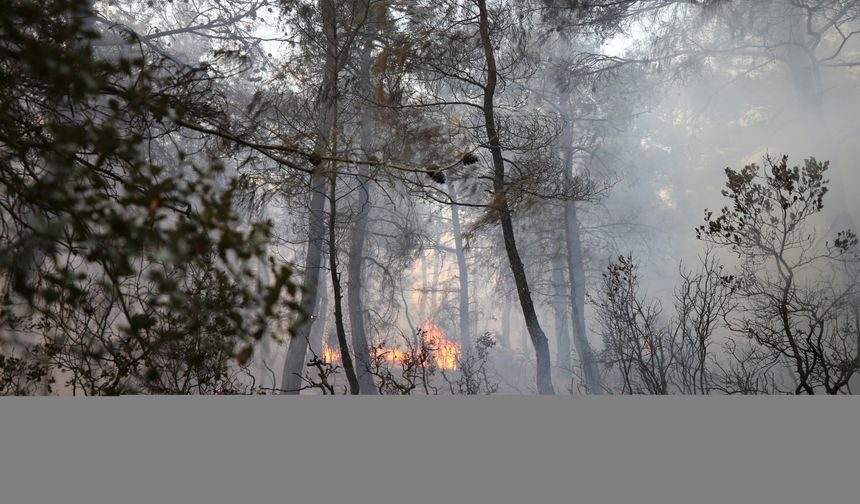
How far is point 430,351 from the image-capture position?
11.1 feet

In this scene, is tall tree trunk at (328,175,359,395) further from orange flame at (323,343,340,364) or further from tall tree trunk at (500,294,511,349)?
tall tree trunk at (500,294,511,349)

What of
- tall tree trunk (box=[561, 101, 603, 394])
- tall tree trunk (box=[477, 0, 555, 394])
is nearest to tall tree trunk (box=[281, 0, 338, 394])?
tall tree trunk (box=[477, 0, 555, 394])

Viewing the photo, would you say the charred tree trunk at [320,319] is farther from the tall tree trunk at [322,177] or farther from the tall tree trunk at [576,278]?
the tall tree trunk at [576,278]

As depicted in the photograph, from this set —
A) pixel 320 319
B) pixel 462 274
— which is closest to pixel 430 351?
pixel 462 274

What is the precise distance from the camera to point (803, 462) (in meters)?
1.54

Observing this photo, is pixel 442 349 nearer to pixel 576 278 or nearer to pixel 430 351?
pixel 430 351

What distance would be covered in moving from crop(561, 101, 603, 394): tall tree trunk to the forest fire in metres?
0.70

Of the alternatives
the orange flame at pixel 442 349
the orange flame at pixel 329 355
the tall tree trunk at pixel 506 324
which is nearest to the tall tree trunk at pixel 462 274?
the orange flame at pixel 442 349

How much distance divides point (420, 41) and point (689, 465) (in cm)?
239

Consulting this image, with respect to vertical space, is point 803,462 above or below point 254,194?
below

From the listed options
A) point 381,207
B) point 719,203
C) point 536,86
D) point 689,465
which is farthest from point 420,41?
point 689,465

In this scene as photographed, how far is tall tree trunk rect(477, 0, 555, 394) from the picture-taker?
3.08 meters

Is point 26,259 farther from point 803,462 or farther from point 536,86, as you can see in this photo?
point 536,86

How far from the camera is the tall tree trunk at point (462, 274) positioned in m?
3.46
